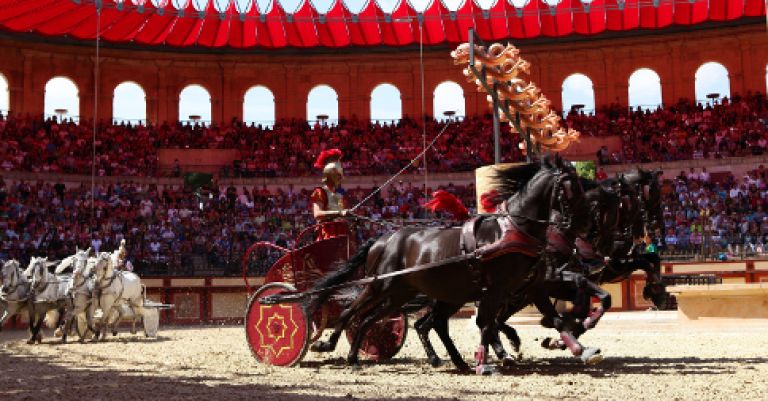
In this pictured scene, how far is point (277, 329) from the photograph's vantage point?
9586 millimetres

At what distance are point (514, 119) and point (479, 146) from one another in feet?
56.3

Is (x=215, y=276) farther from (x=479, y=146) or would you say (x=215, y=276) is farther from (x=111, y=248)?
(x=479, y=146)

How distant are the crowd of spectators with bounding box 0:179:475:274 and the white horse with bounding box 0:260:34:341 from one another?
8106mm

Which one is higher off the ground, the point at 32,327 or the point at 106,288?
the point at 106,288

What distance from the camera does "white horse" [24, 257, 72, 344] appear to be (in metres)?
16.2

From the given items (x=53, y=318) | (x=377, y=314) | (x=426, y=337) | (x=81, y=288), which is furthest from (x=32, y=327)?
(x=426, y=337)

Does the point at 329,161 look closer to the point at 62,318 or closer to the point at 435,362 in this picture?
the point at 435,362

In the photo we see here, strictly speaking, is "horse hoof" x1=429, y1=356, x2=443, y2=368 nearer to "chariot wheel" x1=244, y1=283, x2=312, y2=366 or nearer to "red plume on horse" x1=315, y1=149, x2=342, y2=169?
"chariot wheel" x1=244, y1=283, x2=312, y2=366

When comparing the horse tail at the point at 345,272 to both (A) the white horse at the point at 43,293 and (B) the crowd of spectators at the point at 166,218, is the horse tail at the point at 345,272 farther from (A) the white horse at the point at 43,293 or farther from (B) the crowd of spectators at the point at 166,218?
(B) the crowd of spectators at the point at 166,218

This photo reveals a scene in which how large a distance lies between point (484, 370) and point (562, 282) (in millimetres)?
2106

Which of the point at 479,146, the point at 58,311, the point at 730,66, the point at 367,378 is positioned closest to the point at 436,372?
the point at 367,378

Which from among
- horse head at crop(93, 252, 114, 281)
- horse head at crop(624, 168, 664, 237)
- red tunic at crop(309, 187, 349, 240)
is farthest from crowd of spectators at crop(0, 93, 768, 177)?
red tunic at crop(309, 187, 349, 240)

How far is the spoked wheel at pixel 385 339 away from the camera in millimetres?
10625

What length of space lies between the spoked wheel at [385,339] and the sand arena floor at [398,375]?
0.22 metres
